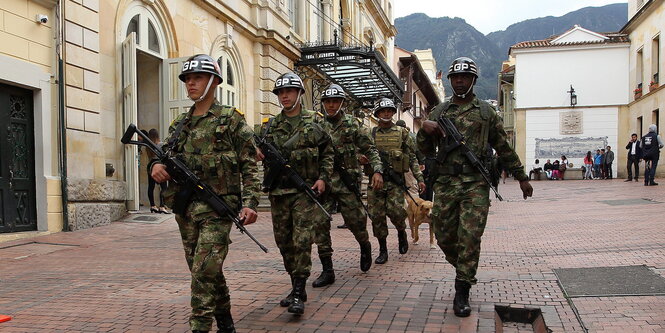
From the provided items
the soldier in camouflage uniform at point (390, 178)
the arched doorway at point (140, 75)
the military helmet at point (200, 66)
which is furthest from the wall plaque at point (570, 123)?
the military helmet at point (200, 66)

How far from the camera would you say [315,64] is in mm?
20016

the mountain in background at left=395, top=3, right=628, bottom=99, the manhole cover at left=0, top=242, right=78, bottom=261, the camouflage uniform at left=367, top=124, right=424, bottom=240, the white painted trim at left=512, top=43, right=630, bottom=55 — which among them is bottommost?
the manhole cover at left=0, top=242, right=78, bottom=261

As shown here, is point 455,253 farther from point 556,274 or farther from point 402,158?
point 402,158

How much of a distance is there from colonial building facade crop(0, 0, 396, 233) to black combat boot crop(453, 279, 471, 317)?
23.7ft

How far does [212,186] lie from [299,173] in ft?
4.16

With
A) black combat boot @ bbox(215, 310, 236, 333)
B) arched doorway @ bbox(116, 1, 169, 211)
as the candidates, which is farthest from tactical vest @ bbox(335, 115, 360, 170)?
arched doorway @ bbox(116, 1, 169, 211)

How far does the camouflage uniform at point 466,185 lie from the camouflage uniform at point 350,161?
125 centimetres

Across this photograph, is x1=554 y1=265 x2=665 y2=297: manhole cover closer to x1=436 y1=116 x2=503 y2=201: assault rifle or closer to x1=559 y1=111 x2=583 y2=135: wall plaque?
x1=436 y1=116 x2=503 y2=201: assault rifle

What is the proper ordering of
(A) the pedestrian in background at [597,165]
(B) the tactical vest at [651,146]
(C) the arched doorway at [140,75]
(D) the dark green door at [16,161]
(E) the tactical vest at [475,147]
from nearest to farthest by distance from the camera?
(E) the tactical vest at [475,147] < (D) the dark green door at [16,161] < (C) the arched doorway at [140,75] < (B) the tactical vest at [651,146] < (A) the pedestrian in background at [597,165]

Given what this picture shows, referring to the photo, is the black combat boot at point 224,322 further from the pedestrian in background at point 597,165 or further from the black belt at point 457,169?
the pedestrian in background at point 597,165

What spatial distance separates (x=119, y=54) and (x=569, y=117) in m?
31.2

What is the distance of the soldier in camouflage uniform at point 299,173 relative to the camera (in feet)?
15.0

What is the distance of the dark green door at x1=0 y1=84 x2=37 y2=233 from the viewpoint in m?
8.55

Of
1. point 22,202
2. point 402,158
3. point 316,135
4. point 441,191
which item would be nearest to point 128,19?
point 22,202
